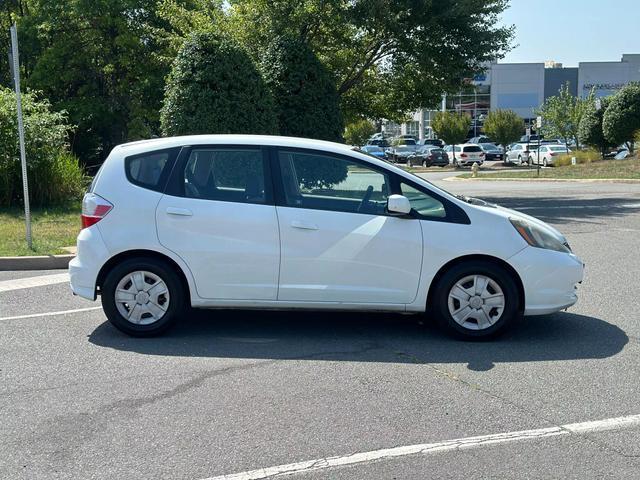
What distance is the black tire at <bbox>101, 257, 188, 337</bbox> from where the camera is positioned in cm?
642

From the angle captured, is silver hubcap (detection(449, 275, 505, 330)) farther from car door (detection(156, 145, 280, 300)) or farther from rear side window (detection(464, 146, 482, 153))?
rear side window (detection(464, 146, 482, 153))

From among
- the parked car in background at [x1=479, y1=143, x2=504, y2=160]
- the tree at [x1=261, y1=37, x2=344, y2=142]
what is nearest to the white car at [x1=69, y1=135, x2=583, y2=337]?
the tree at [x1=261, y1=37, x2=344, y2=142]

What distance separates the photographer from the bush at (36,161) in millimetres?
14648

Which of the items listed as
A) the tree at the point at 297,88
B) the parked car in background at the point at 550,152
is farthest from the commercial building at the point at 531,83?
the tree at the point at 297,88

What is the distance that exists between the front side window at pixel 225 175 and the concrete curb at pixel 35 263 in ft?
14.3

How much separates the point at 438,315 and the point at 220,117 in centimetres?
925

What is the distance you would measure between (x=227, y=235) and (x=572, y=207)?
1434 cm

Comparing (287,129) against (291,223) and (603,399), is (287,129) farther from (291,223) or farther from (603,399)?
(603,399)

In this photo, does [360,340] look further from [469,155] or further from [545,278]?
[469,155]

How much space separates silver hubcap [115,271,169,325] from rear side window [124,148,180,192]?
0.78 m

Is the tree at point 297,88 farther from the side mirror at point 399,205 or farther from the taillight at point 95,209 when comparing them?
the side mirror at point 399,205

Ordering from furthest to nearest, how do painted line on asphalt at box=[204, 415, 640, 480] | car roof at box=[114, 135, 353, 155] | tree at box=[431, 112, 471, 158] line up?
tree at box=[431, 112, 471, 158] → car roof at box=[114, 135, 353, 155] → painted line on asphalt at box=[204, 415, 640, 480]

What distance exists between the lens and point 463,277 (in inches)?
250

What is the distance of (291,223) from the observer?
20.8 ft
